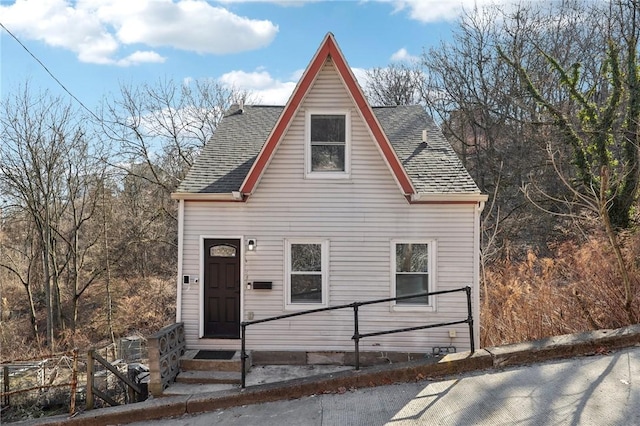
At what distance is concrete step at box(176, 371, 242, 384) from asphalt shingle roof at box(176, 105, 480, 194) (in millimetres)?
3473

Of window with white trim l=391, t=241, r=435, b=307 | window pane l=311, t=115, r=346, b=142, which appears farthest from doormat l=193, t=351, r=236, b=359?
window pane l=311, t=115, r=346, b=142

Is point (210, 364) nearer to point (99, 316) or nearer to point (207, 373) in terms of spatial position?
point (207, 373)

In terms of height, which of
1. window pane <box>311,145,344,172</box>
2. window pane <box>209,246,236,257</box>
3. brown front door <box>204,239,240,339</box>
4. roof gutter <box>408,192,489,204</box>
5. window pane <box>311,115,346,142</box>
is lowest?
brown front door <box>204,239,240,339</box>

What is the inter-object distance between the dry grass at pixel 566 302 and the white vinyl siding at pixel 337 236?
6.08 ft

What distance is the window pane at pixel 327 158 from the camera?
8273 mm

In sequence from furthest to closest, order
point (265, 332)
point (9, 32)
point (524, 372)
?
point (265, 332), point (9, 32), point (524, 372)

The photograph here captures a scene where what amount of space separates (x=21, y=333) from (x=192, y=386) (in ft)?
56.6

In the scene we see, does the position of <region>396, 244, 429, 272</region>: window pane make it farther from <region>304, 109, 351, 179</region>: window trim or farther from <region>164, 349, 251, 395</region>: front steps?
<region>164, 349, 251, 395</region>: front steps

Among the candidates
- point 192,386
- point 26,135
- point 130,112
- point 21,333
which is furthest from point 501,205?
point 21,333

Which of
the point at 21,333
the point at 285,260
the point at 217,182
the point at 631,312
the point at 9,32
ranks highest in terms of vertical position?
the point at 9,32

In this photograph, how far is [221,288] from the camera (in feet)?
26.9

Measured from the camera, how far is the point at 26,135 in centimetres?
1659

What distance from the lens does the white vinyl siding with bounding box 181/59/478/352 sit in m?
7.99

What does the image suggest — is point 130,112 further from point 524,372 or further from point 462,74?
point 524,372
